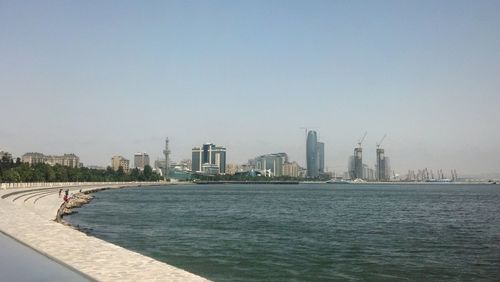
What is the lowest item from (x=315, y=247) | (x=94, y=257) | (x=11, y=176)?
(x=315, y=247)

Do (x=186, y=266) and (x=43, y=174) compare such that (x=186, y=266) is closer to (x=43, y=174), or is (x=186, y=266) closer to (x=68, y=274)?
(x=68, y=274)

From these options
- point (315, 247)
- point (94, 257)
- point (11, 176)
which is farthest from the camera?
point (11, 176)

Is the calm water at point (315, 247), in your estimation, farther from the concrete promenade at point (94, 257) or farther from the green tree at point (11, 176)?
the green tree at point (11, 176)

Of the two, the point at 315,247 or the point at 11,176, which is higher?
the point at 11,176

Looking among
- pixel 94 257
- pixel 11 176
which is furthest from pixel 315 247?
pixel 11 176

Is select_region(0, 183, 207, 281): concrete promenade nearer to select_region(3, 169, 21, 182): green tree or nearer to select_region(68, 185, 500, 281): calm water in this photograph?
select_region(68, 185, 500, 281): calm water

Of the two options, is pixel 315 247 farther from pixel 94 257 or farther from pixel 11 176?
pixel 11 176

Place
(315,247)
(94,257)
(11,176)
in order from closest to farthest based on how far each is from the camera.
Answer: (94,257) → (315,247) → (11,176)

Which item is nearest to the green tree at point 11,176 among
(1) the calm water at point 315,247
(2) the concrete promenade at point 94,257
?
(1) the calm water at point 315,247

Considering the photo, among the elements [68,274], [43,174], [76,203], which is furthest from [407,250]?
[43,174]

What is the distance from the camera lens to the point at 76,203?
63.2 metres

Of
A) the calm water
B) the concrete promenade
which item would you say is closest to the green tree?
the calm water

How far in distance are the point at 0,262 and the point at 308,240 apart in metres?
20.3

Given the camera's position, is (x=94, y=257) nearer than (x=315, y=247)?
Yes
